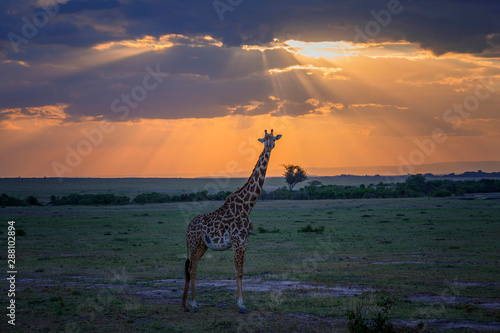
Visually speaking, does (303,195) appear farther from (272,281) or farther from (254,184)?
(254,184)

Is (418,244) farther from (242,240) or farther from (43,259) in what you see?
(43,259)

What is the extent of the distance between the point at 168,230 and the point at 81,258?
14727mm

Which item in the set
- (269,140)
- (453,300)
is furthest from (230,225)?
(453,300)

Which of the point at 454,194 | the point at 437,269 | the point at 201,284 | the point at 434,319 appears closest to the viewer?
the point at 434,319

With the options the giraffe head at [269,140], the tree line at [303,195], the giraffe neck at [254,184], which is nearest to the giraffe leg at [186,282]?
the giraffe neck at [254,184]

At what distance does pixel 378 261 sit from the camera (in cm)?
2209

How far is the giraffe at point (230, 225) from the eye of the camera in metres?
13.7

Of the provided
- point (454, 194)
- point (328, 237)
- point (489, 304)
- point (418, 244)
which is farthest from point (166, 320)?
point (454, 194)

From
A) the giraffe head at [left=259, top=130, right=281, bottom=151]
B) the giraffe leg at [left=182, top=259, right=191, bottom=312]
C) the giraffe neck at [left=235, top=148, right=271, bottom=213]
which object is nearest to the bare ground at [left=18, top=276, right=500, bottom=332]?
the giraffe leg at [left=182, top=259, right=191, bottom=312]

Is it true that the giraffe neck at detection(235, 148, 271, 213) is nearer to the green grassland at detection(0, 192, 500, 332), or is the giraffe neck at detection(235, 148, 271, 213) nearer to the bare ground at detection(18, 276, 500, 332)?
the green grassland at detection(0, 192, 500, 332)

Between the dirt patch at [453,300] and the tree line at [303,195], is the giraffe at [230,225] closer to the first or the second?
the dirt patch at [453,300]

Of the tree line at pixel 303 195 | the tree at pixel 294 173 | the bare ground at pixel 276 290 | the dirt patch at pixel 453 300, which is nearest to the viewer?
the bare ground at pixel 276 290

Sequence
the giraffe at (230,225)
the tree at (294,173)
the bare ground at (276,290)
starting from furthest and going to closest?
the tree at (294,173) → the giraffe at (230,225) → the bare ground at (276,290)

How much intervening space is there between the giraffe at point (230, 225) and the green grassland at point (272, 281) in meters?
1.42
